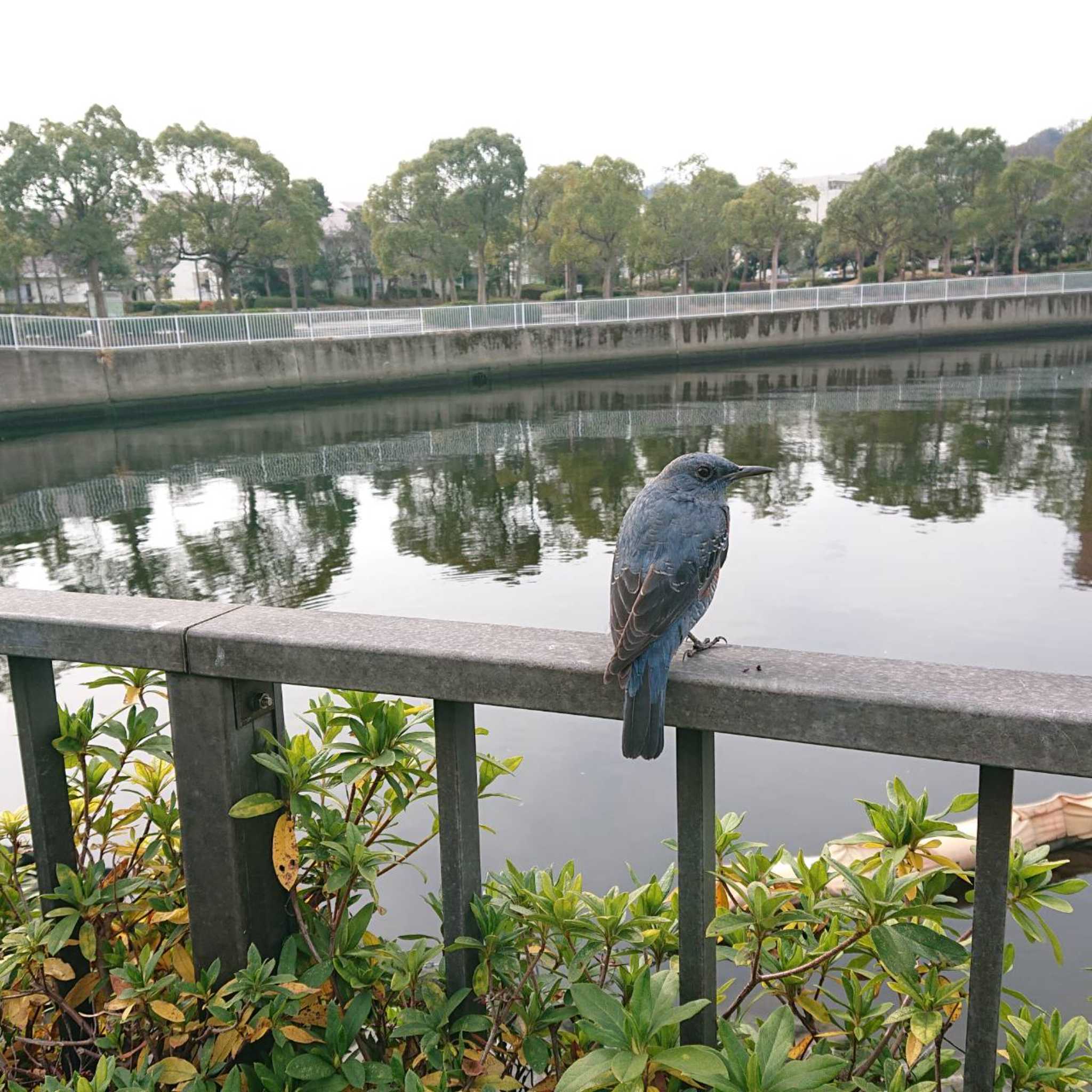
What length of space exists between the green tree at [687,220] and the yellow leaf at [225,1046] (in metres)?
46.8

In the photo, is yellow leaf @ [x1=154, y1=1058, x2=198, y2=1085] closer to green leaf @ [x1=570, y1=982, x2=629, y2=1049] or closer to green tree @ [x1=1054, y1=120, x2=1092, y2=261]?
A: green leaf @ [x1=570, y1=982, x2=629, y2=1049]

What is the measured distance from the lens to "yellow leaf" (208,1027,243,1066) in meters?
1.69

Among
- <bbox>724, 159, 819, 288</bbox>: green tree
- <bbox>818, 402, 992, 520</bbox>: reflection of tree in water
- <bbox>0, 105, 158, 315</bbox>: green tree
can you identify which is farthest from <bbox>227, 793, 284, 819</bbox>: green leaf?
<bbox>724, 159, 819, 288</bbox>: green tree

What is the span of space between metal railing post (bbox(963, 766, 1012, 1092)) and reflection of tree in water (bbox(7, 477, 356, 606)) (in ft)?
28.0

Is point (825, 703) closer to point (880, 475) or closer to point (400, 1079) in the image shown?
point (400, 1079)

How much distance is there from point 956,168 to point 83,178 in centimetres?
3887

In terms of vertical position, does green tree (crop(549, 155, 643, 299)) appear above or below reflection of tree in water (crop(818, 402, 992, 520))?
above

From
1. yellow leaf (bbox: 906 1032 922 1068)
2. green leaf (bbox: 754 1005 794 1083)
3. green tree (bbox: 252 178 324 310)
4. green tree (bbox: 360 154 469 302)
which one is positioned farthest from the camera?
green tree (bbox: 360 154 469 302)

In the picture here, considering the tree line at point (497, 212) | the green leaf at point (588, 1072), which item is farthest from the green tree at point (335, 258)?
the green leaf at point (588, 1072)

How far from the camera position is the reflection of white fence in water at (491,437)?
14.9 metres

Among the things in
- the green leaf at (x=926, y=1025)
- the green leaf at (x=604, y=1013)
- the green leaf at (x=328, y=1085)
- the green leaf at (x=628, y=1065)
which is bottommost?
the green leaf at (x=328, y=1085)

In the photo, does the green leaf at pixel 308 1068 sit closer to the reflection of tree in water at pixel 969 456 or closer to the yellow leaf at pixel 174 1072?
the yellow leaf at pixel 174 1072

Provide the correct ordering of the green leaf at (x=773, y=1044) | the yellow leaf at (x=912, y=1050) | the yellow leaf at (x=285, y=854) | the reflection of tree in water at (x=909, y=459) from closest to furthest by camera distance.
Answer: the green leaf at (x=773, y=1044)
the yellow leaf at (x=912, y=1050)
the yellow leaf at (x=285, y=854)
the reflection of tree in water at (x=909, y=459)

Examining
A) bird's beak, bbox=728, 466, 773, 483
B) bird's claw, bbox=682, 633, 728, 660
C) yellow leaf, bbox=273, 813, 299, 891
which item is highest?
bird's beak, bbox=728, 466, 773, 483
